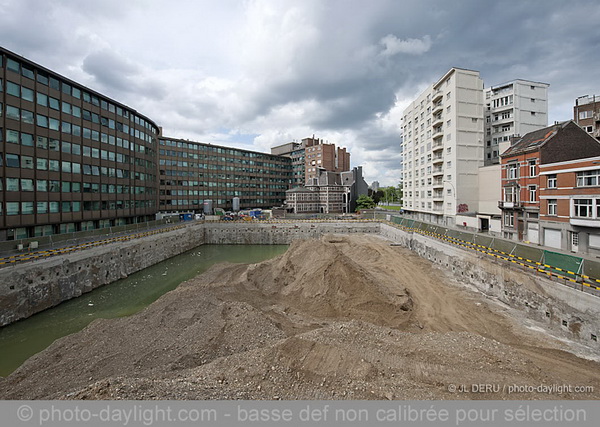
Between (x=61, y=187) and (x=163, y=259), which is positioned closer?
(x=61, y=187)

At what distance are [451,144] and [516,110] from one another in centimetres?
1511

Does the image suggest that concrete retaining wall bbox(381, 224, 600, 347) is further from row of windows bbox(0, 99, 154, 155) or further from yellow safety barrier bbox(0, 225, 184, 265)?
row of windows bbox(0, 99, 154, 155)

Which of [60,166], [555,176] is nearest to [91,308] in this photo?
[60,166]

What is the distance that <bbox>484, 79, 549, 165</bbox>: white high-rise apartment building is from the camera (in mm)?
47406

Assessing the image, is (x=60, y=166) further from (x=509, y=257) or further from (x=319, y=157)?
(x=319, y=157)

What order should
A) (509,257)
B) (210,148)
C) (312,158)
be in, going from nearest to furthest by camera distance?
(509,257)
(210,148)
(312,158)

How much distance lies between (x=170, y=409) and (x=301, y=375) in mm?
5487

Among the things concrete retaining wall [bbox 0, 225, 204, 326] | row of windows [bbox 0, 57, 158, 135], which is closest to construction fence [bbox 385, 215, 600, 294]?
concrete retaining wall [bbox 0, 225, 204, 326]

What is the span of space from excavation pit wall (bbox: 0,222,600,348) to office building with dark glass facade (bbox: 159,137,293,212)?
35.9 meters

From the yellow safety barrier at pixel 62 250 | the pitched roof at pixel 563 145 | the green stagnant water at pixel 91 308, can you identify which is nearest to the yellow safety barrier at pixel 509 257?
the pitched roof at pixel 563 145

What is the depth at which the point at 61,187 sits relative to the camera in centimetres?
3253

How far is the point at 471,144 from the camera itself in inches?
1714

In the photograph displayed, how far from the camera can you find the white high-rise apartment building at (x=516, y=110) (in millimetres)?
47406

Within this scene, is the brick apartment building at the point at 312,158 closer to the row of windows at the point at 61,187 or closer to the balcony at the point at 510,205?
the row of windows at the point at 61,187
